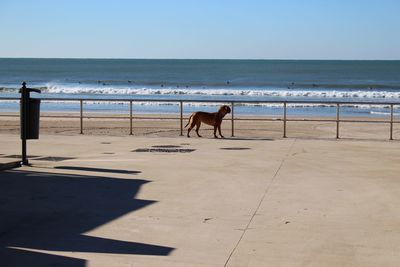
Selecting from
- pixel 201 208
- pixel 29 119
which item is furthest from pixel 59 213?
pixel 29 119

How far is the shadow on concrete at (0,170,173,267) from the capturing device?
19.5 feet

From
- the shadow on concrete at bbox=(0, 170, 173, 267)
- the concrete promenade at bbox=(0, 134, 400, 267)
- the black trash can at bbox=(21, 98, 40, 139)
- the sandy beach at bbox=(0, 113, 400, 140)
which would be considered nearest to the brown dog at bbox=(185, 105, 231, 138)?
the sandy beach at bbox=(0, 113, 400, 140)

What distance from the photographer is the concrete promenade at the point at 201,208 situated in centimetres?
589

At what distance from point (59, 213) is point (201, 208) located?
150 cm

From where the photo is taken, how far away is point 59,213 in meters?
7.53

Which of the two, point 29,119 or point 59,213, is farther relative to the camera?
point 29,119

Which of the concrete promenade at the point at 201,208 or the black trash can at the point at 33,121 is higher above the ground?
the black trash can at the point at 33,121

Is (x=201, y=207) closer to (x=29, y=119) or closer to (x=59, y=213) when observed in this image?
(x=59, y=213)

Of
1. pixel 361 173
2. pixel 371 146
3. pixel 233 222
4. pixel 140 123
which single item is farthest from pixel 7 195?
pixel 140 123

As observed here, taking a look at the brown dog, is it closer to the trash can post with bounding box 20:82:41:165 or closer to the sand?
the sand

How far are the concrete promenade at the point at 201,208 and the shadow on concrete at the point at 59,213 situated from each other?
0.01 meters

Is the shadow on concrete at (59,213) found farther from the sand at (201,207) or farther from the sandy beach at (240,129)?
the sandy beach at (240,129)

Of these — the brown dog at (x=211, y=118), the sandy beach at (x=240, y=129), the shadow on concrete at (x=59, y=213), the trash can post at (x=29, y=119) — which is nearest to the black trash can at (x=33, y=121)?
the trash can post at (x=29, y=119)

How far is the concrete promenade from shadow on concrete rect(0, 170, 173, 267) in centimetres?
1
